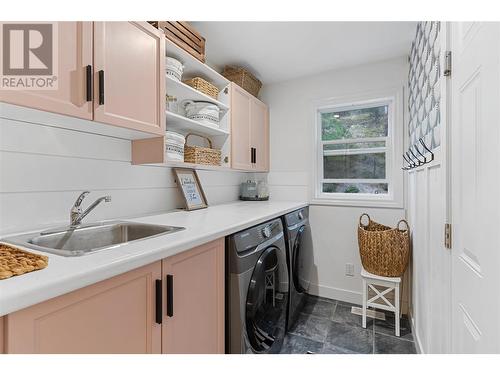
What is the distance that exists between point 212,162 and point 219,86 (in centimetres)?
72

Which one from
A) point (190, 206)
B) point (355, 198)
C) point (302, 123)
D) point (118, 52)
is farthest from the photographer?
point (302, 123)

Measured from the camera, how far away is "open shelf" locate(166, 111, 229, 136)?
1.75 meters

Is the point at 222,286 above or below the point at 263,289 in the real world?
above

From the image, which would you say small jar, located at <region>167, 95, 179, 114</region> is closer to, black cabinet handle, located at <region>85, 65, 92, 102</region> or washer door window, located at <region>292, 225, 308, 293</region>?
black cabinet handle, located at <region>85, 65, 92, 102</region>

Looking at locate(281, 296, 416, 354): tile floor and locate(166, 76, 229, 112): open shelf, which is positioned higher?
locate(166, 76, 229, 112): open shelf

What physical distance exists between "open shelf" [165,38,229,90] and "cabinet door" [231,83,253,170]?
0.16 meters

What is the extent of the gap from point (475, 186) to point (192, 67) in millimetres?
1835

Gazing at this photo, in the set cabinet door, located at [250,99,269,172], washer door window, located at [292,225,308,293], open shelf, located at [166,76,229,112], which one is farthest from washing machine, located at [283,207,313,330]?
open shelf, located at [166,76,229,112]

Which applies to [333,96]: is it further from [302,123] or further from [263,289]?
[263,289]

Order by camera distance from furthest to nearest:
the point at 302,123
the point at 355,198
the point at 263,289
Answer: the point at 302,123, the point at 355,198, the point at 263,289

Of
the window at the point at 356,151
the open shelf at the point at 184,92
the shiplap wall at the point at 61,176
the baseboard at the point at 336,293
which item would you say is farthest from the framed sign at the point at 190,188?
the baseboard at the point at 336,293

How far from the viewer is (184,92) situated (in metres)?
1.85

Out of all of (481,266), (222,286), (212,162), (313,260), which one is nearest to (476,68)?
(481,266)
